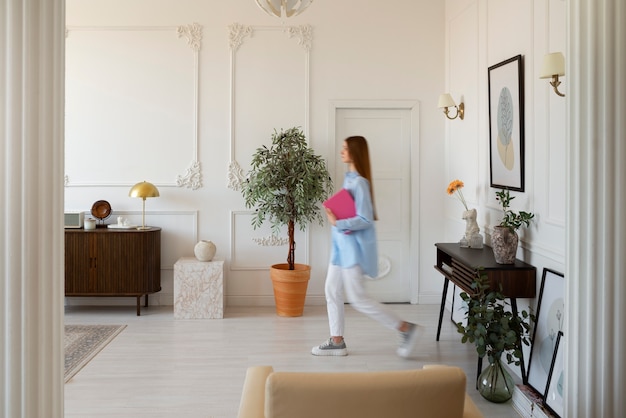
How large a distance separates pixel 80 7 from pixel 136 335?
3497mm

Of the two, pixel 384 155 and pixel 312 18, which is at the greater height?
pixel 312 18

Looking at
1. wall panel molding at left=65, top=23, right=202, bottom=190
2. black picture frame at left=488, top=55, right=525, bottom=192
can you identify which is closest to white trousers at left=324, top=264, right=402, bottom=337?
black picture frame at left=488, top=55, right=525, bottom=192

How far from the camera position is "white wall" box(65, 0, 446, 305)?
686cm

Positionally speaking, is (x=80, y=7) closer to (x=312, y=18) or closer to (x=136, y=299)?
(x=312, y=18)

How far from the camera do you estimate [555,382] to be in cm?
370

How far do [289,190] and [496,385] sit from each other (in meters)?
3.02

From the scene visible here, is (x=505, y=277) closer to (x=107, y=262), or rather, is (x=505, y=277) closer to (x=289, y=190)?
(x=289, y=190)

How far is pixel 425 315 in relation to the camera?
649 centimetres

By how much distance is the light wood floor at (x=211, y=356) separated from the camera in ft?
13.3

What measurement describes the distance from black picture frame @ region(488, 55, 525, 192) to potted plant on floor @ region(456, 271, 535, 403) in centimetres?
91

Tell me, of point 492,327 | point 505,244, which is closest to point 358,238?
point 505,244
